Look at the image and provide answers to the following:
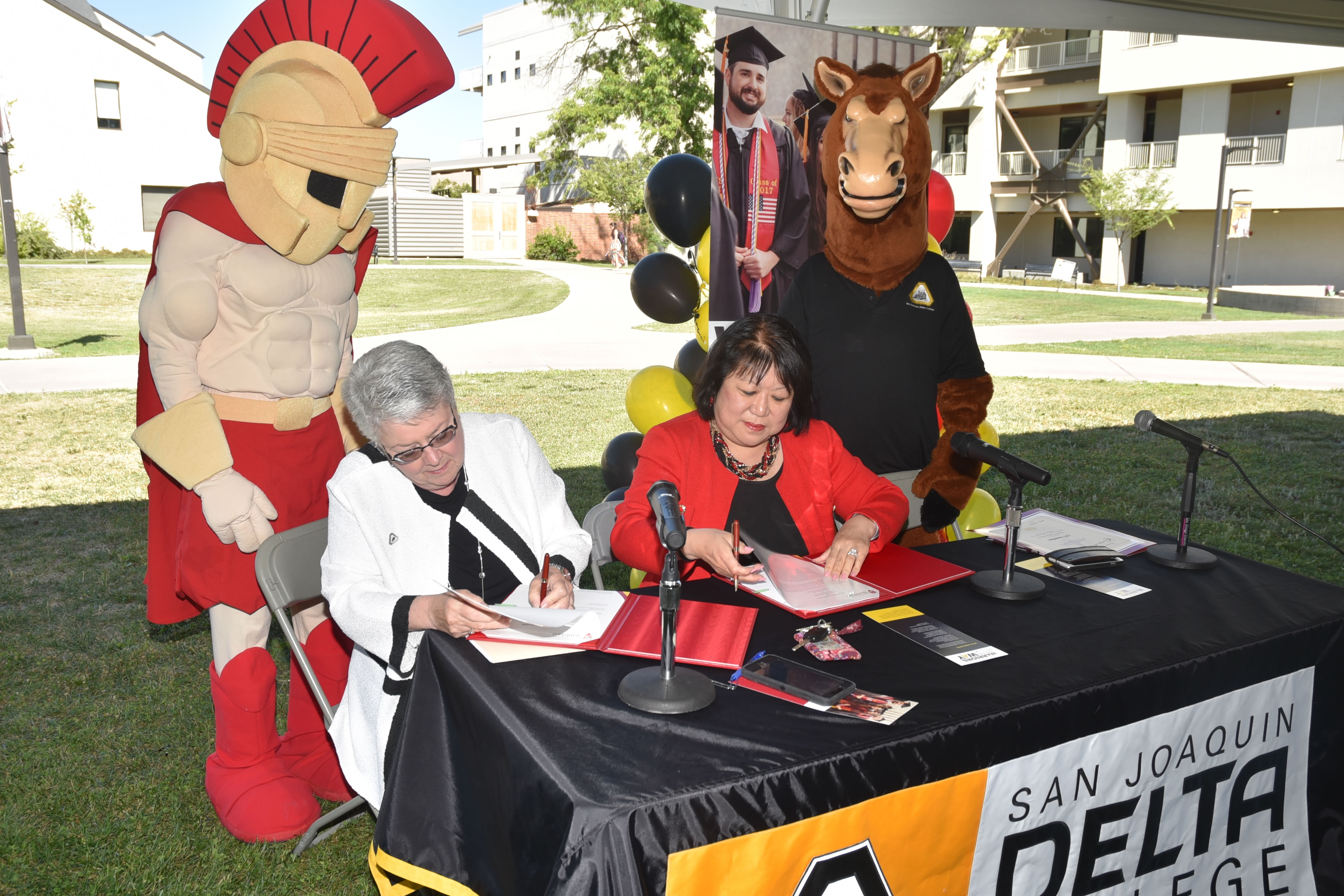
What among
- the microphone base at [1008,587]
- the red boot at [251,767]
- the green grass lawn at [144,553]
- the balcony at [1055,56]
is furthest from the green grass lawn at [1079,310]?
the red boot at [251,767]

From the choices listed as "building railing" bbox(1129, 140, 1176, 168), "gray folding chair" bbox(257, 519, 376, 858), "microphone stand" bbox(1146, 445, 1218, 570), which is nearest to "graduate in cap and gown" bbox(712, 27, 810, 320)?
"microphone stand" bbox(1146, 445, 1218, 570)

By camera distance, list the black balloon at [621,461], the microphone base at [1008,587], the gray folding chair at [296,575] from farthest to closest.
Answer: the black balloon at [621,461], the gray folding chair at [296,575], the microphone base at [1008,587]

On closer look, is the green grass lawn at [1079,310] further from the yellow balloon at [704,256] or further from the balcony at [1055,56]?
the yellow balloon at [704,256]

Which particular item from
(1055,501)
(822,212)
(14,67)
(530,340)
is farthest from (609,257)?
(822,212)

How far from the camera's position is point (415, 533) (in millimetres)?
2471

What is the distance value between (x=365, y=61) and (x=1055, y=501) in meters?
5.37

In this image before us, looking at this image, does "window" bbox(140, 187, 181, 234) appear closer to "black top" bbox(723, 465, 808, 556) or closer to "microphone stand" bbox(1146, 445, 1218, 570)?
"black top" bbox(723, 465, 808, 556)

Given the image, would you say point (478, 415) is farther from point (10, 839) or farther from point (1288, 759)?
point (1288, 759)

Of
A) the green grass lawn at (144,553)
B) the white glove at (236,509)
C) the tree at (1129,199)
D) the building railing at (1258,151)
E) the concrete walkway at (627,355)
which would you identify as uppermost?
the building railing at (1258,151)

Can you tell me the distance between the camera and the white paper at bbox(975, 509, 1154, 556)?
2.83m

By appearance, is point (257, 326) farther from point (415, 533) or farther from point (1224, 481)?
point (1224, 481)

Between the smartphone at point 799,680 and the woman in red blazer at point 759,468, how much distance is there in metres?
0.67

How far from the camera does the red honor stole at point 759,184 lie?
3.95m

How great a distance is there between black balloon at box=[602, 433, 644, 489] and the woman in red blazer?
199cm
